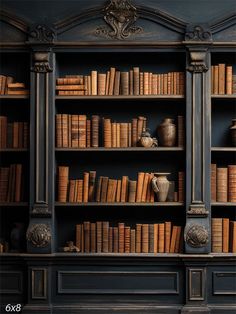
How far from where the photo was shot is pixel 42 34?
5.78m

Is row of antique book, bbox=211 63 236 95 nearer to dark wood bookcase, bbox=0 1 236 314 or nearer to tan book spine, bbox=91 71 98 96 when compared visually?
dark wood bookcase, bbox=0 1 236 314

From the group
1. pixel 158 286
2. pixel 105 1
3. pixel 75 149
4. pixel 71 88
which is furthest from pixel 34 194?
pixel 105 1

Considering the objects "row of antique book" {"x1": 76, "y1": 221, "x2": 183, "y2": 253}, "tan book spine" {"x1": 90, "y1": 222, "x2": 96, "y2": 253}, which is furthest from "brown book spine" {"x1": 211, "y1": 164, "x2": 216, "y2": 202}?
"tan book spine" {"x1": 90, "y1": 222, "x2": 96, "y2": 253}

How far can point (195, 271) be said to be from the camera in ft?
18.7

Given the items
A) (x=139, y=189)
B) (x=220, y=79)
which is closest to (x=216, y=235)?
(x=139, y=189)

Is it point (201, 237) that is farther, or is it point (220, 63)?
point (220, 63)

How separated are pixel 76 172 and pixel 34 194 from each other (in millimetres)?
537

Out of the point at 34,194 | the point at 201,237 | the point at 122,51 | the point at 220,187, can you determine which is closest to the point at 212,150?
the point at 220,187

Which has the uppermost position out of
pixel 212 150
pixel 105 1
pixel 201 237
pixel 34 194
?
pixel 105 1

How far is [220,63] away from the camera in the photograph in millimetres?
6102

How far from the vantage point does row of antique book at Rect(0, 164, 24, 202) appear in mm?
5930

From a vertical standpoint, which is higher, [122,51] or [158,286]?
[122,51]

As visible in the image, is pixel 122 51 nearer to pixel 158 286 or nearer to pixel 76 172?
pixel 76 172

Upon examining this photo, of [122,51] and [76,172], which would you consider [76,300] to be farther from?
[122,51]
